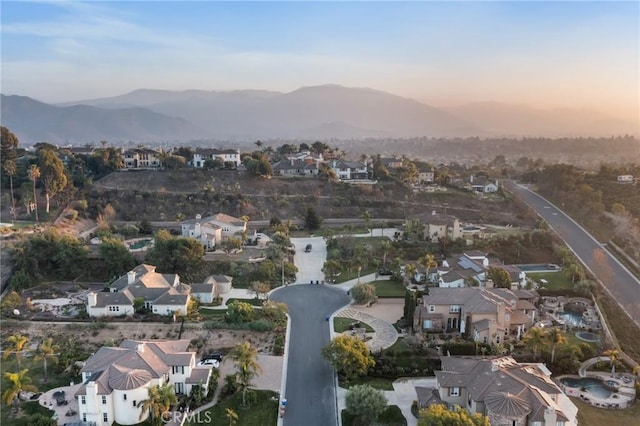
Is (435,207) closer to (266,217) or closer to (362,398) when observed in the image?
(266,217)

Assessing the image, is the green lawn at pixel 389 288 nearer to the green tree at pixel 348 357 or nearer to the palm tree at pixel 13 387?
the green tree at pixel 348 357

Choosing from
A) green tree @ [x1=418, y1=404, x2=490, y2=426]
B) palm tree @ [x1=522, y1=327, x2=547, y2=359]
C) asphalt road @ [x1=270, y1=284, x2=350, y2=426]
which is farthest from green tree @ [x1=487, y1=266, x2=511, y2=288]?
green tree @ [x1=418, y1=404, x2=490, y2=426]

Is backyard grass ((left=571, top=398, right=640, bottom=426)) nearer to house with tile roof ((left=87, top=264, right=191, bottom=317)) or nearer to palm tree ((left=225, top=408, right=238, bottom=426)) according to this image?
palm tree ((left=225, top=408, right=238, bottom=426))

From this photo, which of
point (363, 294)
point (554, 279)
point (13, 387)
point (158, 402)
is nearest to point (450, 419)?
point (158, 402)

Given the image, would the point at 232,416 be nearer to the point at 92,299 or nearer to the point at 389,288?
the point at 92,299

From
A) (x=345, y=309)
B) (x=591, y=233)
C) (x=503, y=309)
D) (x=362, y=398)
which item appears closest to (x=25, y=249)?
(x=345, y=309)

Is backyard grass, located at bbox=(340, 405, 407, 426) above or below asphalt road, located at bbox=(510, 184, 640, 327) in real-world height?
below
